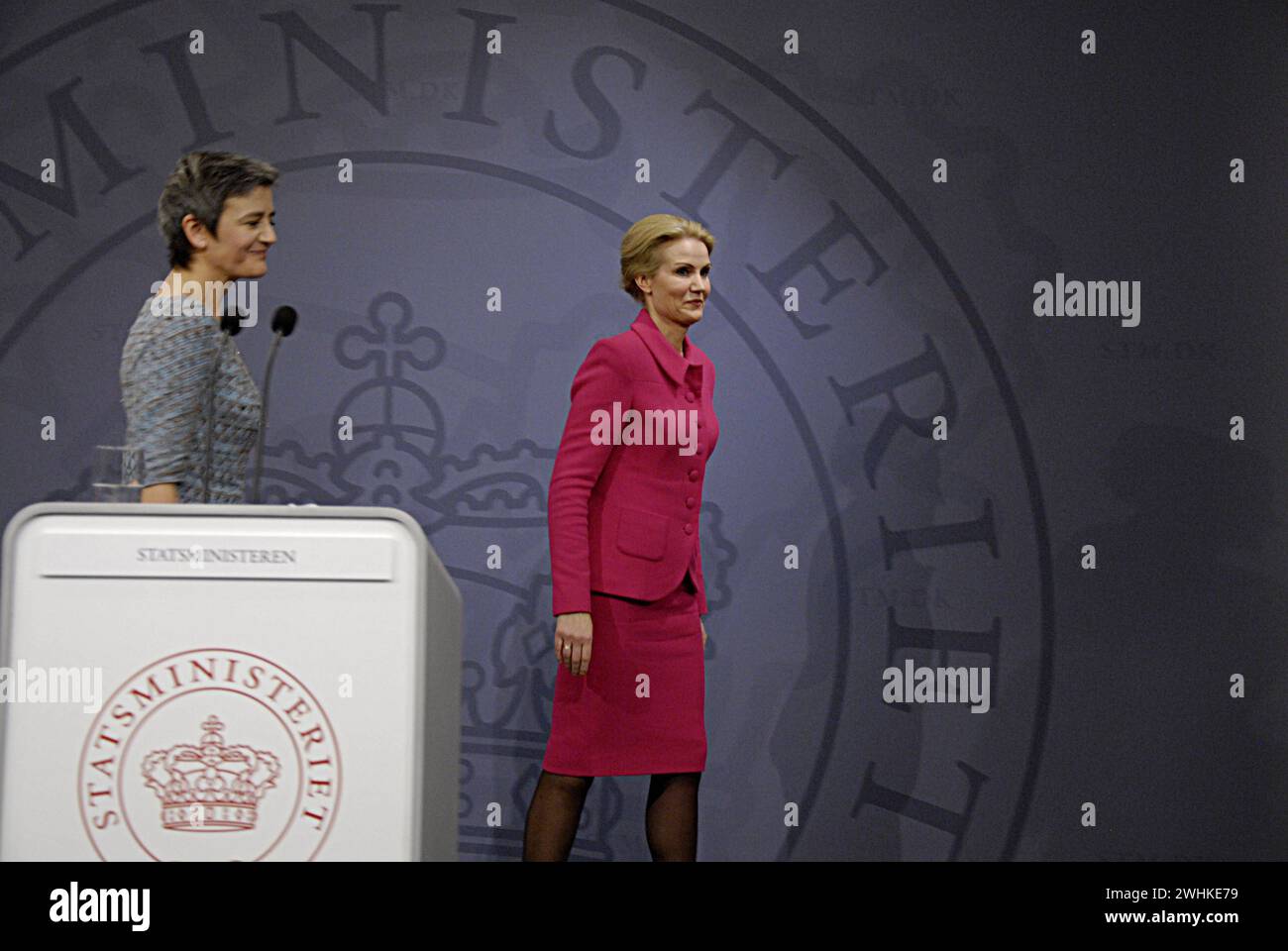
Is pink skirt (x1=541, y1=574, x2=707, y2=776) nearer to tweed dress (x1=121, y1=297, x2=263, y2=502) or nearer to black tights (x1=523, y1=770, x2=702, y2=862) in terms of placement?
black tights (x1=523, y1=770, x2=702, y2=862)

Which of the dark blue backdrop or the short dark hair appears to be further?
the dark blue backdrop

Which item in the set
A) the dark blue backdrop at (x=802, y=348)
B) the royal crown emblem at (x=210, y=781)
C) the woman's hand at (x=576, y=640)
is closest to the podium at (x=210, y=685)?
the royal crown emblem at (x=210, y=781)

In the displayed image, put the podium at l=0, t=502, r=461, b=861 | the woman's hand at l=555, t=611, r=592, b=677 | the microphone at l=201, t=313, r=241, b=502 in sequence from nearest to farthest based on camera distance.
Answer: the podium at l=0, t=502, r=461, b=861 < the microphone at l=201, t=313, r=241, b=502 < the woman's hand at l=555, t=611, r=592, b=677

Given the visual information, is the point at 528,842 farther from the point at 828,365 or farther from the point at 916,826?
the point at 828,365

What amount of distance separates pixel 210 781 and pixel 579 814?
1.34 meters

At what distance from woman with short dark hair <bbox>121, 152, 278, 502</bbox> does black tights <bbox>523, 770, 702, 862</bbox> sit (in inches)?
37.1

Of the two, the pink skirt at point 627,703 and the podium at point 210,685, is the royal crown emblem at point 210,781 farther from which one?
the pink skirt at point 627,703

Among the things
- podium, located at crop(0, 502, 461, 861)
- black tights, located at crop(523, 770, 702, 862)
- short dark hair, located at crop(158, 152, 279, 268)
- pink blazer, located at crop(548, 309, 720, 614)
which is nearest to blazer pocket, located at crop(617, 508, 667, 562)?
pink blazer, located at crop(548, 309, 720, 614)

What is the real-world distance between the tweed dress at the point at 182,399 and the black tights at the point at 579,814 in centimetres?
94

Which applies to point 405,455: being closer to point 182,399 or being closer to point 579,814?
point 579,814

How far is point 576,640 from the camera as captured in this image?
263 cm

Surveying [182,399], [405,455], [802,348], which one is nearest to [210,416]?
[182,399]

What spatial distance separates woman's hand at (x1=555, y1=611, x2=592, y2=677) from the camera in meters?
2.63

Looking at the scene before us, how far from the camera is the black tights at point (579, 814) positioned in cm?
265
